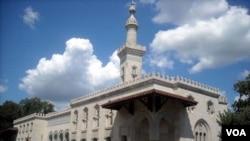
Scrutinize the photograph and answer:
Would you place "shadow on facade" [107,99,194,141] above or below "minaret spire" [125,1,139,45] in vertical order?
below

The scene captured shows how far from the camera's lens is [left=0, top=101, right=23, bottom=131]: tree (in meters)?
59.7

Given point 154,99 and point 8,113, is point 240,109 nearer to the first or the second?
point 154,99

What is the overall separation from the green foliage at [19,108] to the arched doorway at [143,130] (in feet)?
133

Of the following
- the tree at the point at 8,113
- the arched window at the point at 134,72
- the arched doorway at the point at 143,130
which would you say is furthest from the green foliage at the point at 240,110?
the tree at the point at 8,113

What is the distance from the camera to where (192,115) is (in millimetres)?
27500

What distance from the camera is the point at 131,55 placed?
37875 millimetres

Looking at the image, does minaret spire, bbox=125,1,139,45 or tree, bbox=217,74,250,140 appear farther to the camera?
minaret spire, bbox=125,1,139,45

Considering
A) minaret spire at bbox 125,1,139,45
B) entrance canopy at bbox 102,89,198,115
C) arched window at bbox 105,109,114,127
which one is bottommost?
arched window at bbox 105,109,114,127

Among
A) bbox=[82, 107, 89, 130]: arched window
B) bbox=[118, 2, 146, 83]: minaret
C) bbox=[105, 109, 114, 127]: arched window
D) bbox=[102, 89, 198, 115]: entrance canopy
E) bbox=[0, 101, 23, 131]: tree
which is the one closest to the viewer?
bbox=[102, 89, 198, 115]: entrance canopy

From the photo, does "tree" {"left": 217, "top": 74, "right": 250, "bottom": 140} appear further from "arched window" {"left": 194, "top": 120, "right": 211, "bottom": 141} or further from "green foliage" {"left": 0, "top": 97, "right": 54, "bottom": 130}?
"green foliage" {"left": 0, "top": 97, "right": 54, "bottom": 130}

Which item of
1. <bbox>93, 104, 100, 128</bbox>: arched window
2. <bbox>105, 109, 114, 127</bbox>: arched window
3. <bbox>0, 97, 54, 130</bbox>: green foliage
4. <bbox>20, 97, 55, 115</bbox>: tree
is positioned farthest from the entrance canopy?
<bbox>20, 97, 55, 115</bbox>: tree

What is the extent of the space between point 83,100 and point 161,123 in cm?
1309

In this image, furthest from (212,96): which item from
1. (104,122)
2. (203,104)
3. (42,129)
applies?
(42,129)

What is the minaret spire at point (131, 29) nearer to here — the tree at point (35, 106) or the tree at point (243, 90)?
the tree at point (243, 90)
